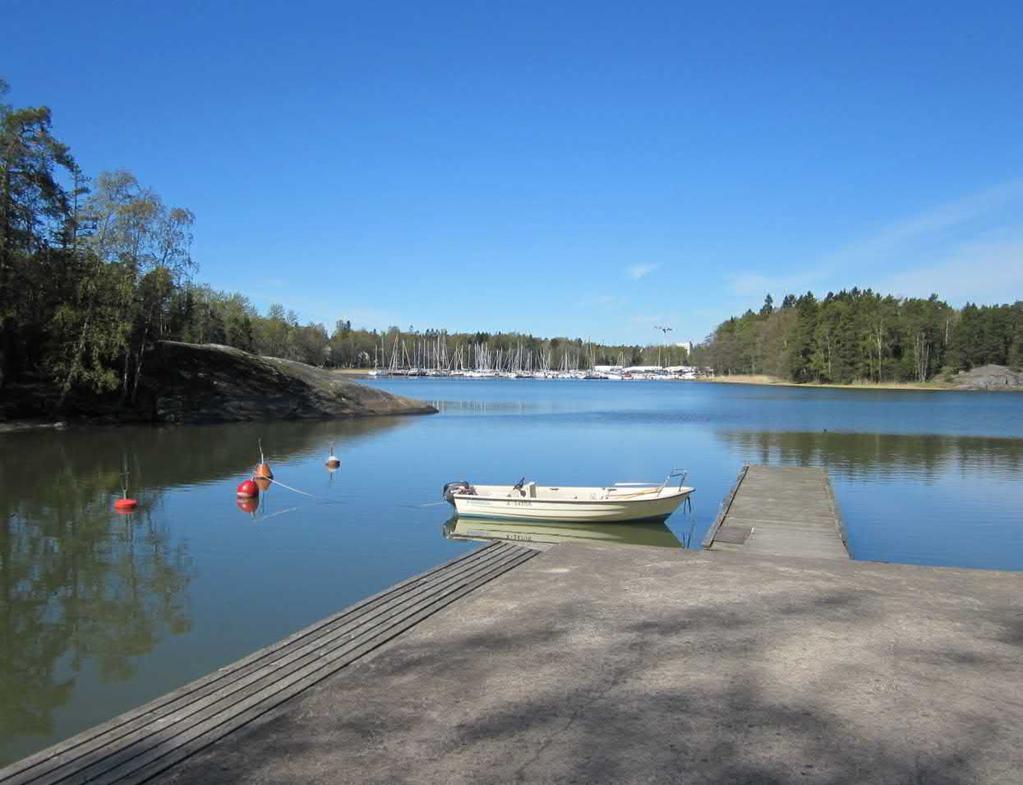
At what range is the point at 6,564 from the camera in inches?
565

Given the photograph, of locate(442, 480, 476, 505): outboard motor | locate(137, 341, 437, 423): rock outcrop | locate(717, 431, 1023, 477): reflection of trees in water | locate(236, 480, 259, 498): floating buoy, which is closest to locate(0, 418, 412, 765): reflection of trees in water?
locate(236, 480, 259, 498): floating buoy

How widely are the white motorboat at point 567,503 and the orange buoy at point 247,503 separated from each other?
5576 millimetres

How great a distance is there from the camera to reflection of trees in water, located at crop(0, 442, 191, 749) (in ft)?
30.3

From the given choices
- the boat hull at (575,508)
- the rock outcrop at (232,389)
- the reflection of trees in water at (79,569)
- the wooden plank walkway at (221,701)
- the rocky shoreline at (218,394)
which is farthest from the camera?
the rock outcrop at (232,389)

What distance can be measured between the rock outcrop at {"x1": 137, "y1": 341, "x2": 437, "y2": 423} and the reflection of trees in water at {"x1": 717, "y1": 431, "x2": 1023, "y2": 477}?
2744cm

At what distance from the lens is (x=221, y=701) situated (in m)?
6.43

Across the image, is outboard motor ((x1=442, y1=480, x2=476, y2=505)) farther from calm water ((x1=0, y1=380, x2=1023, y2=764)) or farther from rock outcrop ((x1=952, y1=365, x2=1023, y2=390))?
rock outcrop ((x1=952, y1=365, x2=1023, y2=390))

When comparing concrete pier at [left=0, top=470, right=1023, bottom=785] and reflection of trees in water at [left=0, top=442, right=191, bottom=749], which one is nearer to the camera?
concrete pier at [left=0, top=470, right=1023, bottom=785]

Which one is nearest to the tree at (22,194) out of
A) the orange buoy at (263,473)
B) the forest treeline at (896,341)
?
the orange buoy at (263,473)

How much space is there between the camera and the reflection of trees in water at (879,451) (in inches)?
1190

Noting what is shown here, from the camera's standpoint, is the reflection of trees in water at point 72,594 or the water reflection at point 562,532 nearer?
the reflection of trees in water at point 72,594

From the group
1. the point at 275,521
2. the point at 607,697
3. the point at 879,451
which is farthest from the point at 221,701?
the point at 879,451

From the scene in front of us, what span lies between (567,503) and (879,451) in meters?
23.7

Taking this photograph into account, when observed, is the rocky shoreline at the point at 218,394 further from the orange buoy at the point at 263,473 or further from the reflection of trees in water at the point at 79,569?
the orange buoy at the point at 263,473
